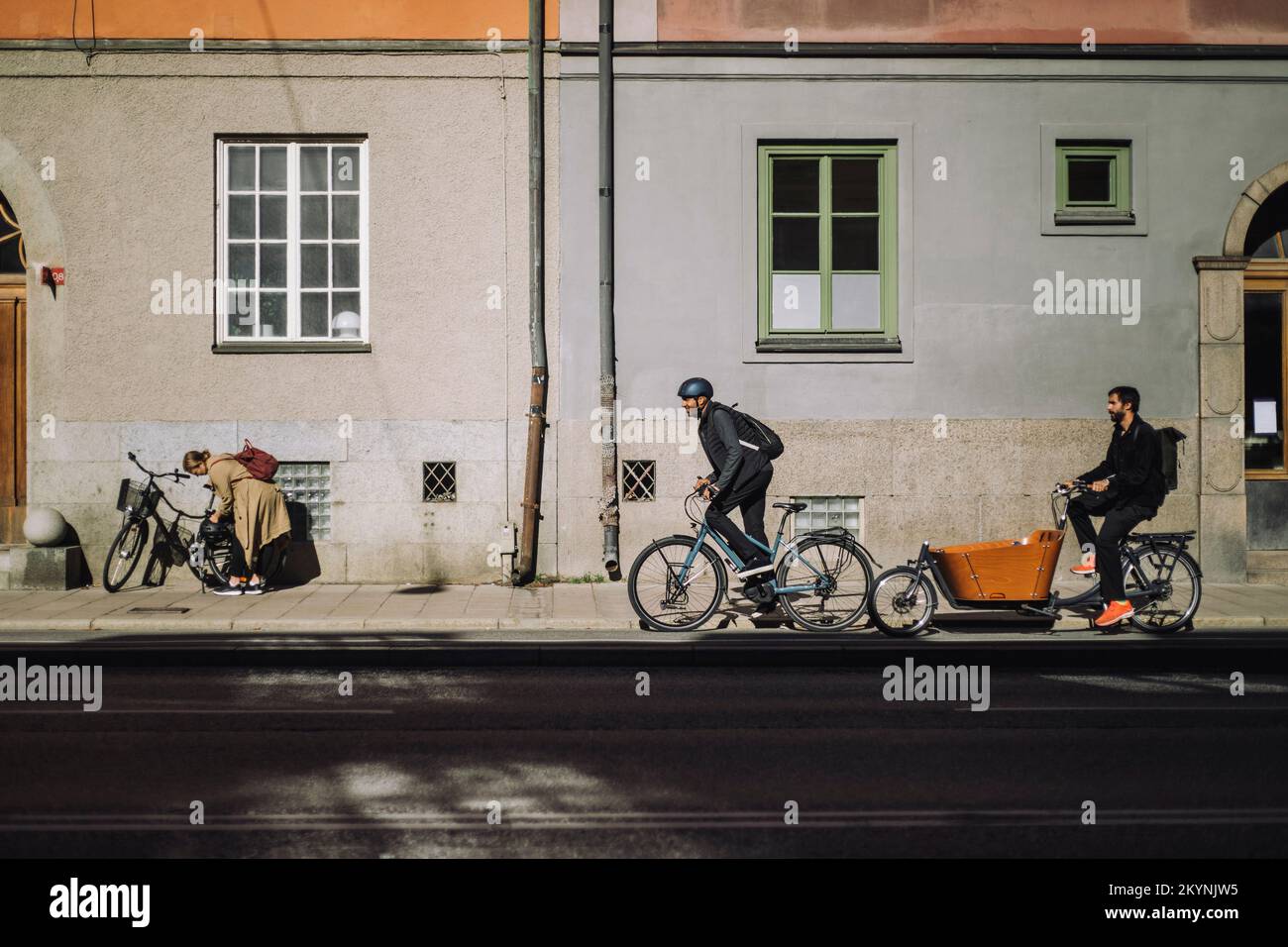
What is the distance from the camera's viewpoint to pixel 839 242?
13.3m

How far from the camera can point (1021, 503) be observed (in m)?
13.2

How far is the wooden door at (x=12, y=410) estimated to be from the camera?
1324 centimetres

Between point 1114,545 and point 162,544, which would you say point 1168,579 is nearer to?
point 1114,545

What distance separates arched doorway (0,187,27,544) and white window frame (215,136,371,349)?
2282mm

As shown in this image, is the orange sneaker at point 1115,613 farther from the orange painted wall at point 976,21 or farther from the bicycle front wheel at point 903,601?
the orange painted wall at point 976,21

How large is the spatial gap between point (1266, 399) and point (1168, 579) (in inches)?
201

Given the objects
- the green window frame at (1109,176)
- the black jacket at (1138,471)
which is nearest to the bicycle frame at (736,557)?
the black jacket at (1138,471)

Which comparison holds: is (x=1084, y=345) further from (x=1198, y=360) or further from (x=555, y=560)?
(x=555, y=560)

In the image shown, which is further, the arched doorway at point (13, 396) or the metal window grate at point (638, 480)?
the arched doorway at point (13, 396)

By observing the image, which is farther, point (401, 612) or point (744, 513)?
point (401, 612)

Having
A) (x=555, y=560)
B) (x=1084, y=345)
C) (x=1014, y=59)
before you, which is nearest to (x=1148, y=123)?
(x=1014, y=59)

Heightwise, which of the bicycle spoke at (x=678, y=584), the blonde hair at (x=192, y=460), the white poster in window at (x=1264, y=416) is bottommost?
the bicycle spoke at (x=678, y=584)

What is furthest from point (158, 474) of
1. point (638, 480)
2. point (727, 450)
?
point (727, 450)

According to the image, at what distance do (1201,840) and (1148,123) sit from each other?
36.0 feet
